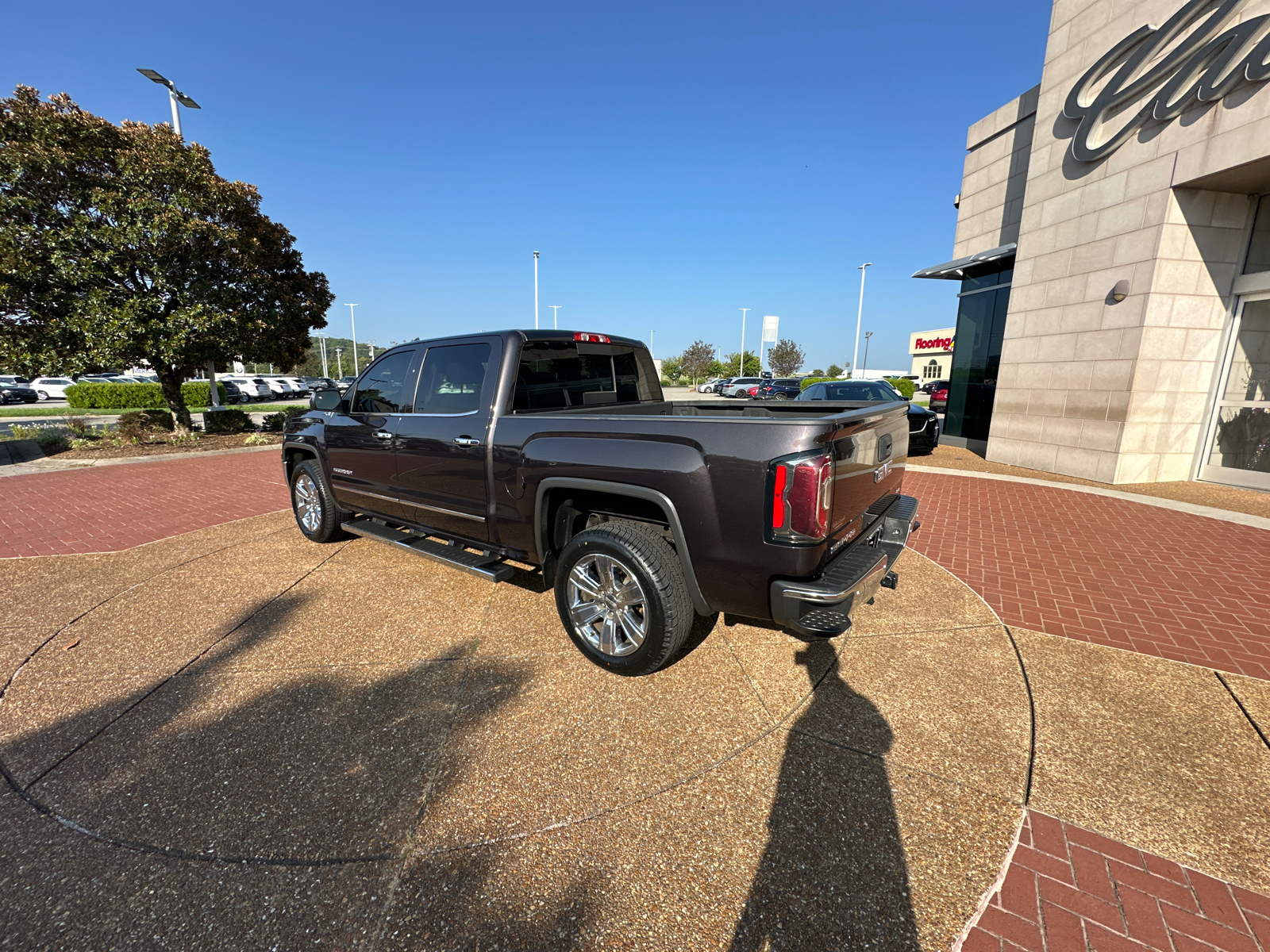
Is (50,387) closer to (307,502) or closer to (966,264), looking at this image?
(307,502)

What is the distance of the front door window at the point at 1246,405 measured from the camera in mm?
8031

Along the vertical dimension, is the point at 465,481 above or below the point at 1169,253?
below

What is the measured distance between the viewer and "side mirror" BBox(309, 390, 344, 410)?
4812mm

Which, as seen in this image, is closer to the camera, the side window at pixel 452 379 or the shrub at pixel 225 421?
the side window at pixel 452 379

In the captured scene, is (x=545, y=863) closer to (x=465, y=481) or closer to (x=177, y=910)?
(x=177, y=910)

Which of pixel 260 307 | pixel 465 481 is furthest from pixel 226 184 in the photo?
pixel 465 481

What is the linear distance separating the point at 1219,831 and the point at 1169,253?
30.4 feet

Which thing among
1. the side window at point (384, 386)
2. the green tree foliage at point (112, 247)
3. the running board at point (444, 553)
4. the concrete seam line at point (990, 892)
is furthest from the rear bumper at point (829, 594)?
the green tree foliage at point (112, 247)

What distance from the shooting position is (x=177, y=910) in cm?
179

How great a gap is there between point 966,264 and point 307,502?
1389 cm

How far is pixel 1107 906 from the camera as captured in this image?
6.01 feet

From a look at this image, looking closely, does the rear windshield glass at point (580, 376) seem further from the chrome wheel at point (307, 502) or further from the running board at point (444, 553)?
the chrome wheel at point (307, 502)

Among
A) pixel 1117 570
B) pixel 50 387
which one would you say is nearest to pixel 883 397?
pixel 1117 570

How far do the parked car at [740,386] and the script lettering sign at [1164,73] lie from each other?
26554mm
